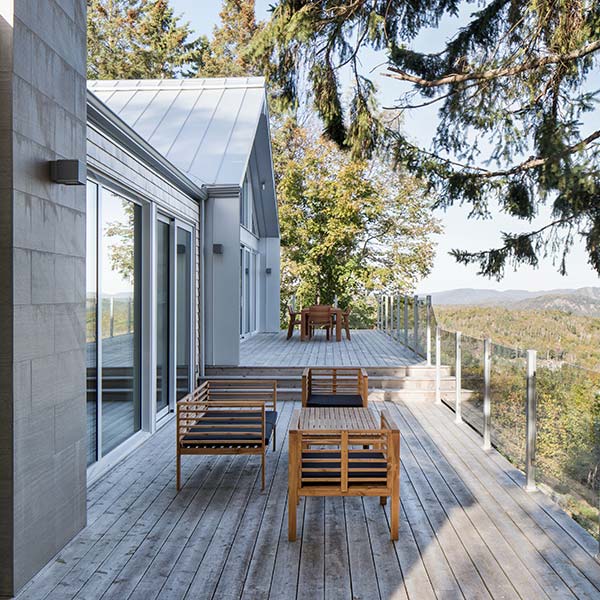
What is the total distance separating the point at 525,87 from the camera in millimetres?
8000

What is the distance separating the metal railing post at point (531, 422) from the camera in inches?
184

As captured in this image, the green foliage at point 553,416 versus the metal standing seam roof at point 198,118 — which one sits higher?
the metal standing seam roof at point 198,118

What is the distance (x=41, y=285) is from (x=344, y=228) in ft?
53.3

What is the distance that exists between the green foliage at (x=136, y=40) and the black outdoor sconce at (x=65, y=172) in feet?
71.8

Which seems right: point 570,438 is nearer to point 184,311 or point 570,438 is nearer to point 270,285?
point 184,311

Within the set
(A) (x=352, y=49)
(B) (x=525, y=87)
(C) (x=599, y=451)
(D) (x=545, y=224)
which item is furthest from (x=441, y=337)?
(C) (x=599, y=451)

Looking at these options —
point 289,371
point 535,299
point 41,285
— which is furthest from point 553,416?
point 535,299

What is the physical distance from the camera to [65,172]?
348 cm

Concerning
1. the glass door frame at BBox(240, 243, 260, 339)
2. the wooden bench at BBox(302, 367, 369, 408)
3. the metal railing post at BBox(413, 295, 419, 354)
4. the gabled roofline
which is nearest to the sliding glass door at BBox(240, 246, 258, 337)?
the glass door frame at BBox(240, 243, 260, 339)

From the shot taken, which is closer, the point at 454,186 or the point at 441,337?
the point at 441,337

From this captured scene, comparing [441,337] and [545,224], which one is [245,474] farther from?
[545,224]

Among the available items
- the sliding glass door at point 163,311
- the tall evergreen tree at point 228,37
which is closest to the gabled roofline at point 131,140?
the sliding glass door at point 163,311

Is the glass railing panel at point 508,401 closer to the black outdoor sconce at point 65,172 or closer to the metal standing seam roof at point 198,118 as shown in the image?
the black outdoor sconce at point 65,172

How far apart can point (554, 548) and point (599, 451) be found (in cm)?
62
